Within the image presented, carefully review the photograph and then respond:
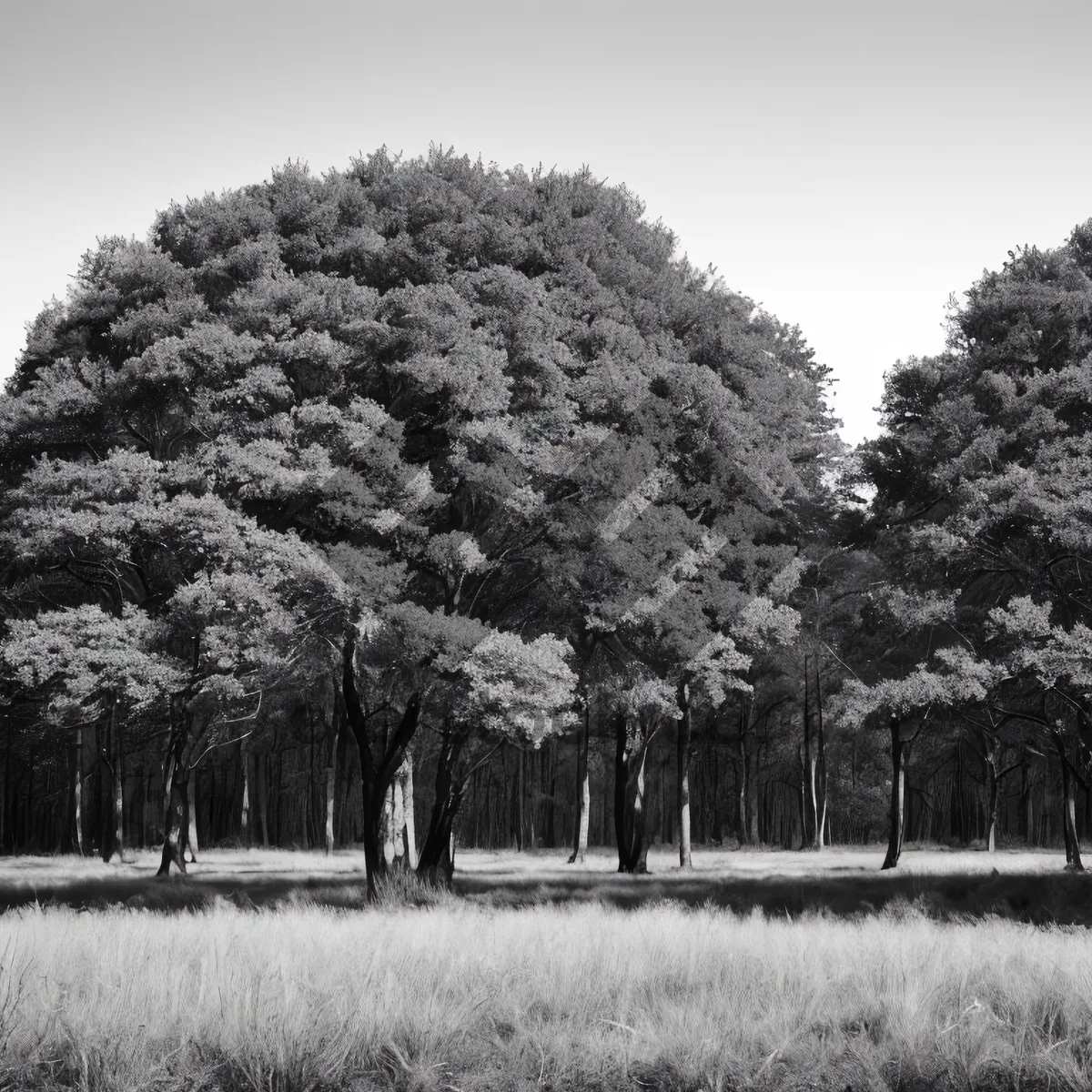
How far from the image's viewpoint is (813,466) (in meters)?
39.7

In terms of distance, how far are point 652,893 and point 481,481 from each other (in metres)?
9.19

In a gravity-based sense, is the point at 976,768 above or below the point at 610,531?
below

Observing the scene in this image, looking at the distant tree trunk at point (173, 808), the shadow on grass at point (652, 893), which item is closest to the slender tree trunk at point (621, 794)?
the shadow on grass at point (652, 893)

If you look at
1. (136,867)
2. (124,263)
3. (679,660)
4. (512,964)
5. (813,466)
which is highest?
(124,263)

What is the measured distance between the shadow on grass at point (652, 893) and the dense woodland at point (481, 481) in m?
2.35

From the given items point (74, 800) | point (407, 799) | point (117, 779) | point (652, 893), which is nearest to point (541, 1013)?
point (652, 893)

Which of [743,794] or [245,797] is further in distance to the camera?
[743,794]

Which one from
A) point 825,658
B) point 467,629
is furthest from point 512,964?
point 825,658

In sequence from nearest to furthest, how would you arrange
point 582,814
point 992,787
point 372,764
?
point 372,764 < point 582,814 < point 992,787

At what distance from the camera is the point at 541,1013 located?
9555mm

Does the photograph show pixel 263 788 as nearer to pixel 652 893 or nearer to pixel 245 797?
pixel 245 797

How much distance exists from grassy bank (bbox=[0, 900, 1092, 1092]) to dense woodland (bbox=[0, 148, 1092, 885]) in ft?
29.4

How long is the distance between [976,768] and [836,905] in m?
44.1

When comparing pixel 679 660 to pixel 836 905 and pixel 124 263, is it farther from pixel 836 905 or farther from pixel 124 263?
pixel 124 263
